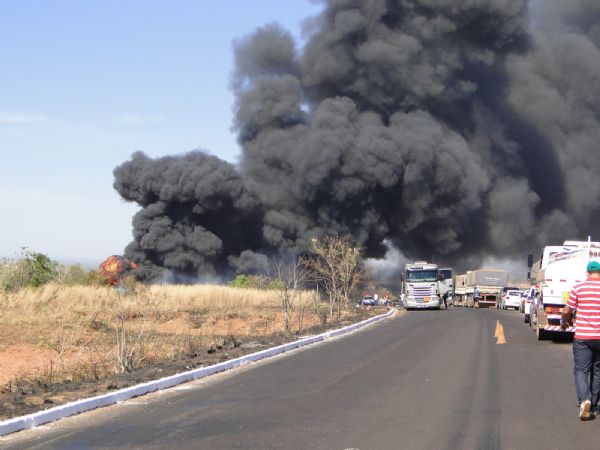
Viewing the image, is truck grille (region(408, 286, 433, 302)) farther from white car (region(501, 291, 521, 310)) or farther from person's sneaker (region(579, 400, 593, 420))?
person's sneaker (region(579, 400, 593, 420))

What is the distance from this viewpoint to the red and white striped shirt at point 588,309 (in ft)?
29.3

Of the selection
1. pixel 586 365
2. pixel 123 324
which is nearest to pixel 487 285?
pixel 123 324

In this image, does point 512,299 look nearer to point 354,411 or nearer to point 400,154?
point 400,154

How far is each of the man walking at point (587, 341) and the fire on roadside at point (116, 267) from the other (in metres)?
41.9

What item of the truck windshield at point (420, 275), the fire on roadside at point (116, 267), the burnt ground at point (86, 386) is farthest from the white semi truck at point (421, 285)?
the burnt ground at point (86, 386)

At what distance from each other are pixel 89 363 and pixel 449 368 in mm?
6327

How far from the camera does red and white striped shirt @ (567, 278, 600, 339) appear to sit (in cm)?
892

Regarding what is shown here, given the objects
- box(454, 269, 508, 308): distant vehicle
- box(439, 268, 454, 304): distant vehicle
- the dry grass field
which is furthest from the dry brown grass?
box(454, 269, 508, 308): distant vehicle

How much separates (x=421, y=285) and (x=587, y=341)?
37380 mm

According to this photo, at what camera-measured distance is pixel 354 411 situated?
31.0ft

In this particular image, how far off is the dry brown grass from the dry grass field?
28 mm

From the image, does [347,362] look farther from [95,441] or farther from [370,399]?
[95,441]

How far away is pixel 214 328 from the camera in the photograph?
2881 centimetres

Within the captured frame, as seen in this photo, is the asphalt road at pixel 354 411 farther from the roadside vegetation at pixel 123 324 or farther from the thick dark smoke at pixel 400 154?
the thick dark smoke at pixel 400 154
